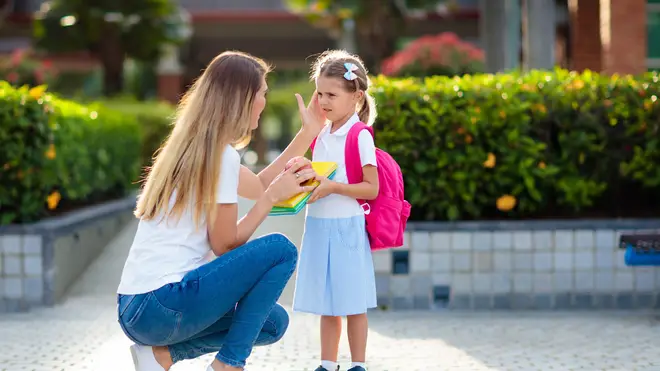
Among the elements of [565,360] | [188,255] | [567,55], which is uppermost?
[567,55]

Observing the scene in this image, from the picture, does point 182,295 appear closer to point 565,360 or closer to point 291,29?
point 565,360

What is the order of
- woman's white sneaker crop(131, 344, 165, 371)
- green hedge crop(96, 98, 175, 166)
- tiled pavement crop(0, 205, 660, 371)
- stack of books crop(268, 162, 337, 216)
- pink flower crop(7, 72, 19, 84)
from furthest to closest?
pink flower crop(7, 72, 19, 84)
green hedge crop(96, 98, 175, 166)
tiled pavement crop(0, 205, 660, 371)
stack of books crop(268, 162, 337, 216)
woman's white sneaker crop(131, 344, 165, 371)

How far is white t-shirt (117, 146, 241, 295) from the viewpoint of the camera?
141 inches

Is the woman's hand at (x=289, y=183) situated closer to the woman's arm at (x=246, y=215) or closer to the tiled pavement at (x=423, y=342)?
the woman's arm at (x=246, y=215)

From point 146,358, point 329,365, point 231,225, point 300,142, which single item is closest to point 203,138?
point 231,225

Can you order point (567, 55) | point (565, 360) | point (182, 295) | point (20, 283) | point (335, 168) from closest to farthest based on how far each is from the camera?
point (182, 295) < point (335, 168) < point (565, 360) < point (20, 283) < point (567, 55)

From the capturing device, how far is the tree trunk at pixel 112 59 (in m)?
21.7

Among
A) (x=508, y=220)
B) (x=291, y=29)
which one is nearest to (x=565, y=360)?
(x=508, y=220)

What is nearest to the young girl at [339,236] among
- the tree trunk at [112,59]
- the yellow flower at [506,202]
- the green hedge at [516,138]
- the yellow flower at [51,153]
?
the green hedge at [516,138]

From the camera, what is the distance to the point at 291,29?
95.2ft

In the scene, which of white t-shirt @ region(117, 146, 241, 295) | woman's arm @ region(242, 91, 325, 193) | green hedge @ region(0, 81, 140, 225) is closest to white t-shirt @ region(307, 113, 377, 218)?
woman's arm @ region(242, 91, 325, 193)

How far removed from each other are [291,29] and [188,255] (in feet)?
84.9

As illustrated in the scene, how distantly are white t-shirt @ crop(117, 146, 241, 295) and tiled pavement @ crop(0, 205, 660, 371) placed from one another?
1.23m

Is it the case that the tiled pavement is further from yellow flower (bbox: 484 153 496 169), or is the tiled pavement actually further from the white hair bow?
the white hair bow
